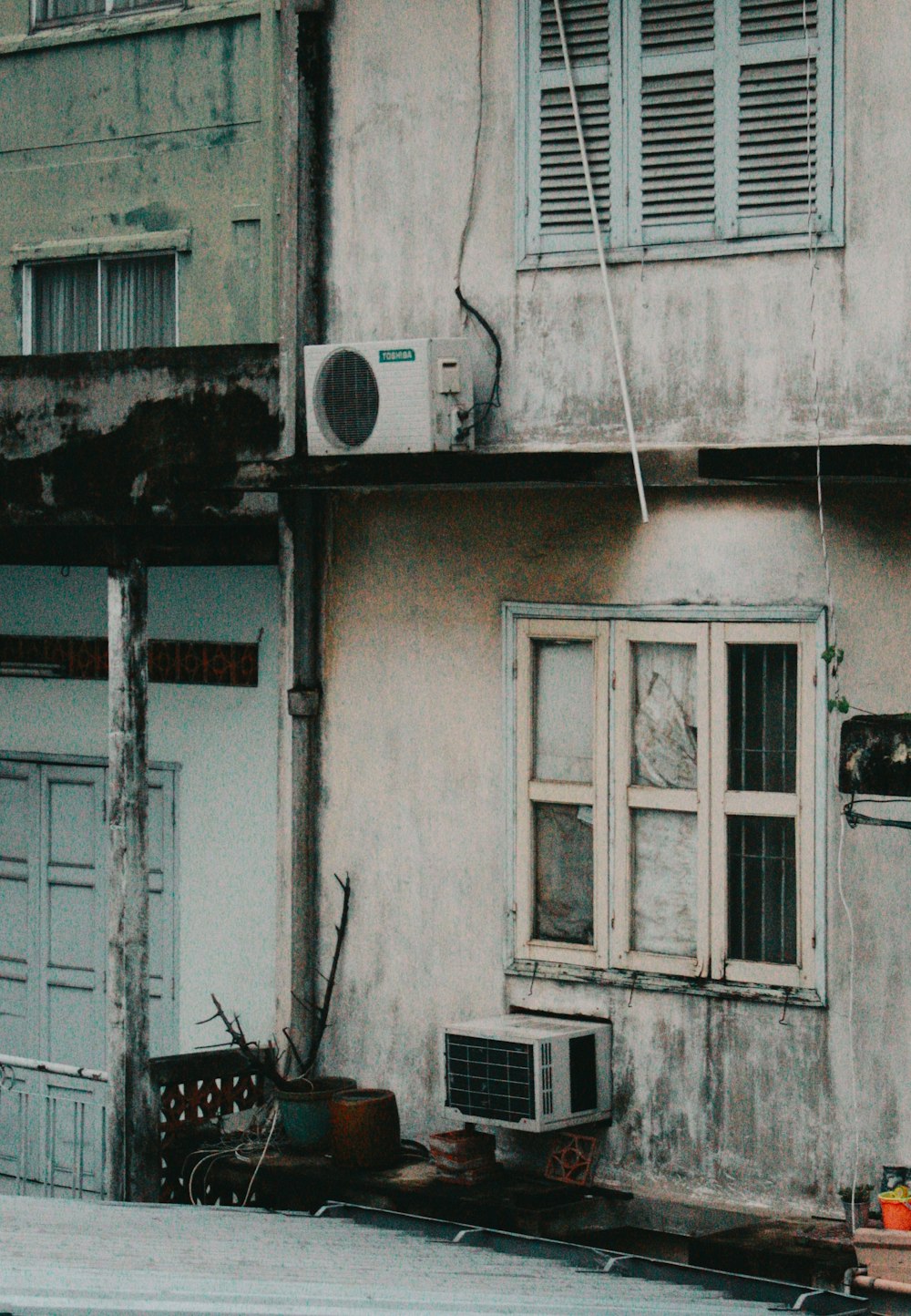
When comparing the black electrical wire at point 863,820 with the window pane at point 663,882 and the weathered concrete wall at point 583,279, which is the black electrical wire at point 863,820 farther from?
the weathered concrete wall at point 583,279

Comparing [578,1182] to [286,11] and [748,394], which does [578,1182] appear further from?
[286,11]

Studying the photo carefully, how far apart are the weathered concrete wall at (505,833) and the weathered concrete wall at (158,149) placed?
339cm

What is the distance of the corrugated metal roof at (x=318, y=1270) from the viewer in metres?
6.68

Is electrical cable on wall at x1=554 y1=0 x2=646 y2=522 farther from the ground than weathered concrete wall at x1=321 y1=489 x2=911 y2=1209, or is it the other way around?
electrical cable on wall at x1=554 y1=0 x2=646 y2=522

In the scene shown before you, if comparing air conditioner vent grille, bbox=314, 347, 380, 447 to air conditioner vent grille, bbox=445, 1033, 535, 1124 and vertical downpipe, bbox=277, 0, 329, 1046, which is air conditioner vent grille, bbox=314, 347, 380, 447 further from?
air conditioner vent grille, bbox=445, 1033, 535, 1124

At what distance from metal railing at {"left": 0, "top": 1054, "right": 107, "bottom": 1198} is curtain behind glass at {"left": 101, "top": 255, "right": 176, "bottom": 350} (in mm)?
5154

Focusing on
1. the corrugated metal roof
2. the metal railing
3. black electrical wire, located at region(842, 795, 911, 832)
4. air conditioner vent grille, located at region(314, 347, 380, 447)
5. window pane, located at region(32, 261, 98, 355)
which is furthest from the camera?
window pane, located at region(32, 261, 98, 355)

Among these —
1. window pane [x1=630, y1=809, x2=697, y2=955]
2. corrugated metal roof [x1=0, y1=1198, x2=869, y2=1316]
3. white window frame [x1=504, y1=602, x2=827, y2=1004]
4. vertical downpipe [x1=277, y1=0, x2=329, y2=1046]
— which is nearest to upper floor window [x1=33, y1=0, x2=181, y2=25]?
vertical downpipe [x1=277, y1=0, x2=329, y2=1046]

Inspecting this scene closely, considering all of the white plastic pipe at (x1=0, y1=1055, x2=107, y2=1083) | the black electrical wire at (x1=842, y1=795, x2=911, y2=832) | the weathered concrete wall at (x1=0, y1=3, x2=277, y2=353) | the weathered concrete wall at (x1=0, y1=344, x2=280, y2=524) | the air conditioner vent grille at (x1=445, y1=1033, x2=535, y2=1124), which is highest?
the weathered concrete wall at (x1=0, y1=3, x2=277, y2=353)

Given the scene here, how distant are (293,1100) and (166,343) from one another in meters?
5.91

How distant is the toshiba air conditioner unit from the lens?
11.0m

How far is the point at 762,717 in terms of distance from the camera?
35.0ft

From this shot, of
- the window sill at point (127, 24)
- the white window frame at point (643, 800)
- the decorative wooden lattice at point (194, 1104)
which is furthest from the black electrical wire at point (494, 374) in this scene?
the window sill at point (127, 24)

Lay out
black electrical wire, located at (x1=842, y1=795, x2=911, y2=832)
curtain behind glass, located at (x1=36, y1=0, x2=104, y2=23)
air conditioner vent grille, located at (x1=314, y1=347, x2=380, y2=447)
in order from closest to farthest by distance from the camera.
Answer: black electrical wire, located at (x1=842, y1=795, x2=911, y2=832) → air conditioner vent grille, located at (x1=314, y1=347, x2=380, y2=447) → curtain behind glass, located at (x1=36, y1=0, x2=104, y2=23)
